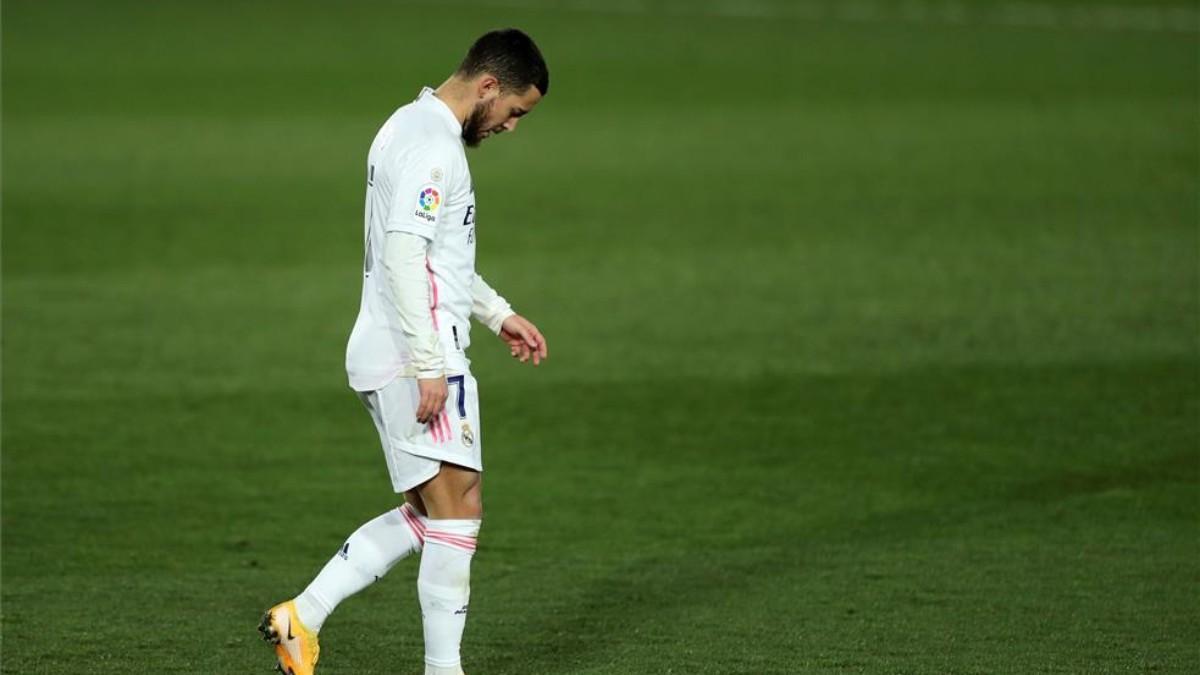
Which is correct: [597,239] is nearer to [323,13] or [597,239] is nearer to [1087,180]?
[1087,180]

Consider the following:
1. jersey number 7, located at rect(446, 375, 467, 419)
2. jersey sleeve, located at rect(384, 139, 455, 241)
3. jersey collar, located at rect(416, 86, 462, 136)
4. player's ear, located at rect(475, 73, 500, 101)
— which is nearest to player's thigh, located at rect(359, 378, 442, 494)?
jersey number 7, located at rect(446, 375, 467, 419)

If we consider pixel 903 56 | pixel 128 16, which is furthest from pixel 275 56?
pixel 903 56

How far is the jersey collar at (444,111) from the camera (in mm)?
4848

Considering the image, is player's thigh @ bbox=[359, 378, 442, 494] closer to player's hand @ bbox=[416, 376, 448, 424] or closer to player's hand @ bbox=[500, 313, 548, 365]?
player's hand @ bbox=[416, 376, 448, 424]

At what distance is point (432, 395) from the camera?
4715mm

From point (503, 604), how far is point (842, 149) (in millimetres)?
12087

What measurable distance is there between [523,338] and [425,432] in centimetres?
53

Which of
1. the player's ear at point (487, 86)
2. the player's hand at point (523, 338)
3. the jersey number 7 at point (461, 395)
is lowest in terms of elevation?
the jersey number 7 at point (461, 395)

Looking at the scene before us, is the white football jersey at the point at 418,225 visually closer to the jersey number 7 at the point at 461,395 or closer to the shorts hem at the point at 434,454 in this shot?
the jersey number 7 at the point at 461,395

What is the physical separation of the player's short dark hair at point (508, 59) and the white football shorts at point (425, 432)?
807 mm

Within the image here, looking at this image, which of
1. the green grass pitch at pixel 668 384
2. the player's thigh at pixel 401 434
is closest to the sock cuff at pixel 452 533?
the player's thigh at pixel 401 434

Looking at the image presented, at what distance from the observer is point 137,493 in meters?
7.49

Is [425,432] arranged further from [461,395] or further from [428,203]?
[428,203]

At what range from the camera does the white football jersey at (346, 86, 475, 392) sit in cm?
470
